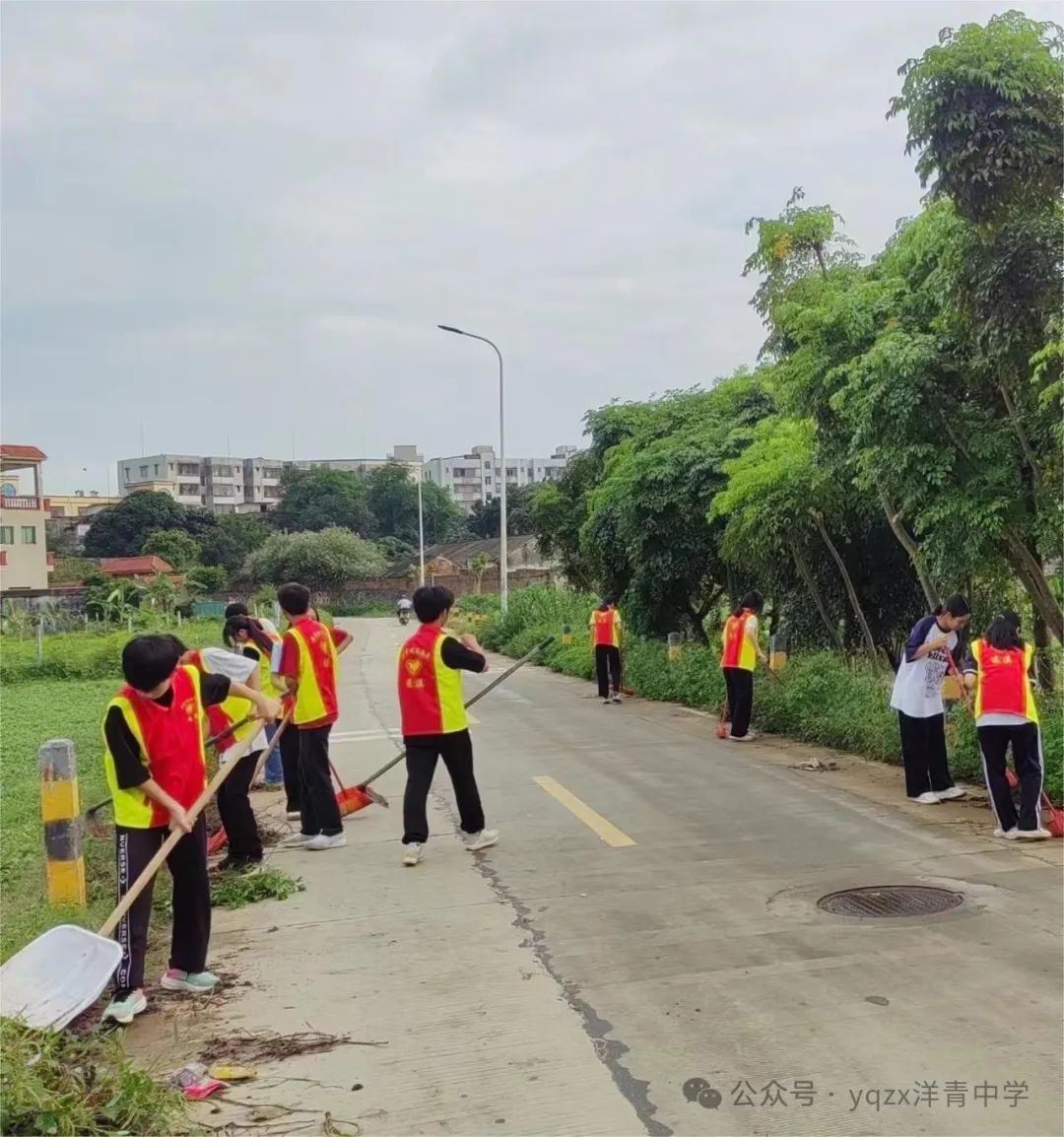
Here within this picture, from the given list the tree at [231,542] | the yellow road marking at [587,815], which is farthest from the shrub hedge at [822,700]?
the tree at [231,542]

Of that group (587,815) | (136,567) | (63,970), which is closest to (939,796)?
(587,815)

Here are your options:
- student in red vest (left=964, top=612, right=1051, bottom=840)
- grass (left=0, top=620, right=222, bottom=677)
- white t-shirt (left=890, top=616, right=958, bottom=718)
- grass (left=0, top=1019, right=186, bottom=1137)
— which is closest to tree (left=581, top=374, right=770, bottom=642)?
white t-shirt (left=890, top=616, right=958, bottom=718)

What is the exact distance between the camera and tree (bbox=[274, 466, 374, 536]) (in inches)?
3716

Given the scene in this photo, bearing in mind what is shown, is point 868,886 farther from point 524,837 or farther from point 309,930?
point 309,930

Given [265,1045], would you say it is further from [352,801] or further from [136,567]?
[136,567]

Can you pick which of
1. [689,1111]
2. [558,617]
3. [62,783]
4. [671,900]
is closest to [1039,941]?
[671,900]

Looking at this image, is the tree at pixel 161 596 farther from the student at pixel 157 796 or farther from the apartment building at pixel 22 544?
the student at pixel 157 796

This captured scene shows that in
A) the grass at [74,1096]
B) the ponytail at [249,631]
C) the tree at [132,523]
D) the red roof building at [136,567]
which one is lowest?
the grass at [74,1096]

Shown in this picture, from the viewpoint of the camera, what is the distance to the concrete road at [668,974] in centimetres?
387

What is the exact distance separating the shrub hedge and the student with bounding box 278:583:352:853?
4946mm

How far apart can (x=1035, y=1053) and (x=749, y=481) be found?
8934 millimetres

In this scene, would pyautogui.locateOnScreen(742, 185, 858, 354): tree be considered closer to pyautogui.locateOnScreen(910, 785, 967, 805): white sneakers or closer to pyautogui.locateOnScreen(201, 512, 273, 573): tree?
pyautogui.locateOnScreen(910, 785, 967, 805): white sneakers

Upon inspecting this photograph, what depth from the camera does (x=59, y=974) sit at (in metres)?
4.62

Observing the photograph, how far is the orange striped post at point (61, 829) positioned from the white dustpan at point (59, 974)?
4.49 ft
